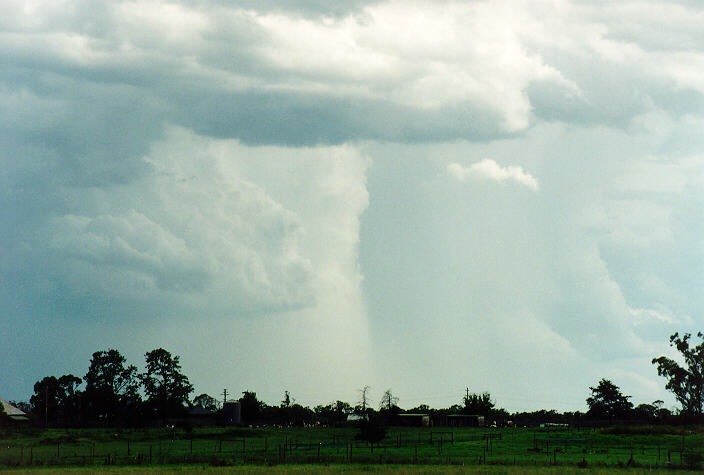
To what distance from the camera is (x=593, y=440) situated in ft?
415

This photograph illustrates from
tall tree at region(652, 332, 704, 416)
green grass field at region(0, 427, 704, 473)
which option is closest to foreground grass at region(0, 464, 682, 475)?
green grass field at region(0, 427, 704, 473)

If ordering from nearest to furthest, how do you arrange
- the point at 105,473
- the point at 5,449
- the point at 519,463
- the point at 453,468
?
the point at 105,473 < the point at 453,468 < the point at 519,463 < the point at 5,449

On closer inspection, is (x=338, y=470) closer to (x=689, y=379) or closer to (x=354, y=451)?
(x=354, y=451)

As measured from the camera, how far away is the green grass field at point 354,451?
279 feet

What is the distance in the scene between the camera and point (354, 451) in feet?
350

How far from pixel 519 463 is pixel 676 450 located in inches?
1254

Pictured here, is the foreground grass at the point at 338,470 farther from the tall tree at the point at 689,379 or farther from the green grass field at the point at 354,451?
the tall tree at the point at 689,379

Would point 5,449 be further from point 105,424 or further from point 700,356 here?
point 700,356

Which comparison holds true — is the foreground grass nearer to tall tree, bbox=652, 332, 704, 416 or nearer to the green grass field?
the green grass field

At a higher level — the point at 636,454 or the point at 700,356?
the point at 700,356

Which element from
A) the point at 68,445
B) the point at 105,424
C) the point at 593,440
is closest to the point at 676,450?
the point at 593,440

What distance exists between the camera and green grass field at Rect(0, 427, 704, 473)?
85000 millimetres

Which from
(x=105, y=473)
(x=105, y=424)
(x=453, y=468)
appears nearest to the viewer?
(x=105, y=473)

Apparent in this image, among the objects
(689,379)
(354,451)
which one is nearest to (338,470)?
(354,451)
